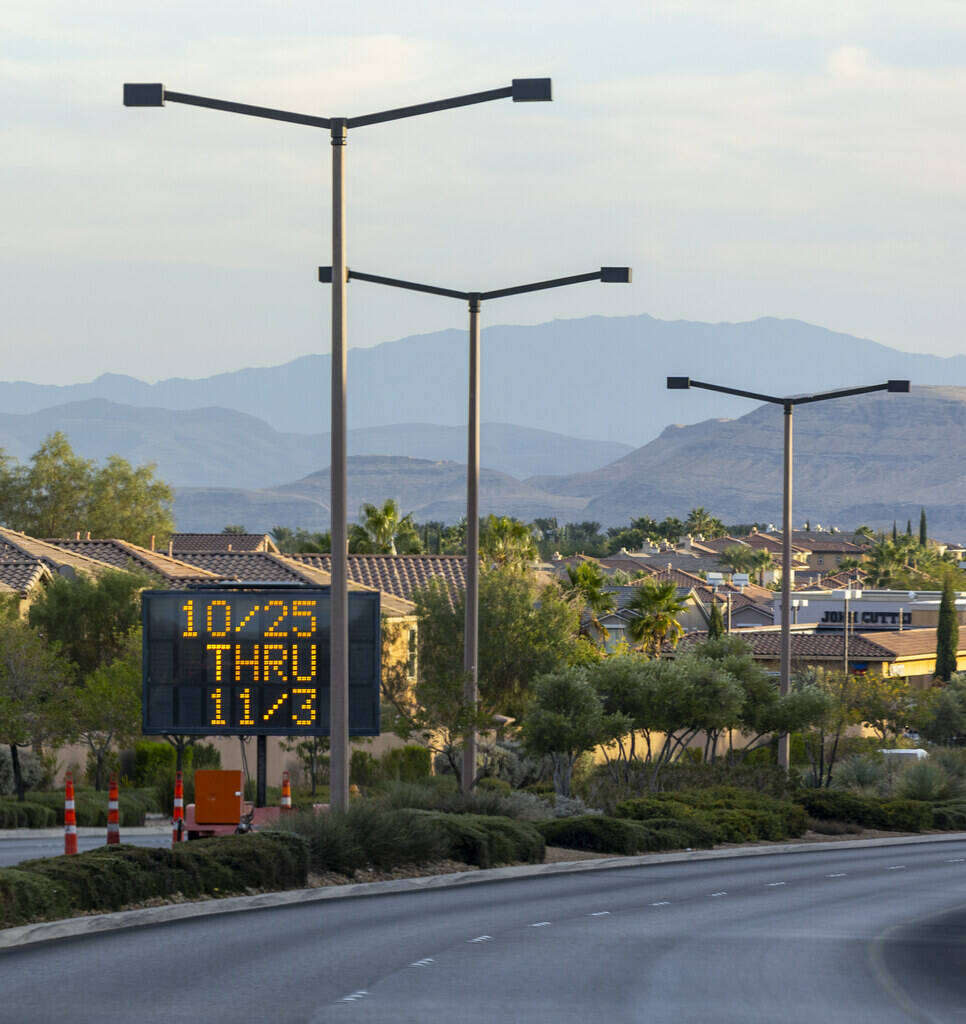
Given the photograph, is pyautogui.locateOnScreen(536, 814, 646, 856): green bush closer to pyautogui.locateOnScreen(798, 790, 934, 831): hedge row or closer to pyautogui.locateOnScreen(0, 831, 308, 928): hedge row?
pyautogui.locateOnScreen(0, 831, 308, 928): hedge row

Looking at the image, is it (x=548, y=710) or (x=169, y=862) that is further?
(x=548, y=710)

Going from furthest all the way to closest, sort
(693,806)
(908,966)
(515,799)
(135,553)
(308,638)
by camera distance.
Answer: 1. (135,553)
2. (693,806)
3. (515,799)
4. (308,638)
5. (908,966)

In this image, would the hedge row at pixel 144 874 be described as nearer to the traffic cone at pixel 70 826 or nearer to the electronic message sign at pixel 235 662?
the traffic cone at pixel 70 826

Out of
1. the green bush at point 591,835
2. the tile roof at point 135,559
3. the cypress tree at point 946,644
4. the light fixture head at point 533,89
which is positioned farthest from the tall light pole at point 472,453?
the cypress tree at point 946,644

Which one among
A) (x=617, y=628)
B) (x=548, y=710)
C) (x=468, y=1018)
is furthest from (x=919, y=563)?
(x=468, y=1018)

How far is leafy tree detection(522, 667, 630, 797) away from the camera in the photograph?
35469mm

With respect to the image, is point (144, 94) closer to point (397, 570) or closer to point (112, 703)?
point (112, 703)

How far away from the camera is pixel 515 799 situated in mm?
29578

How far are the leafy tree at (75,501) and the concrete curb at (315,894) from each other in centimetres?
7872

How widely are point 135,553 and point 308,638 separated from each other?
37.4 m

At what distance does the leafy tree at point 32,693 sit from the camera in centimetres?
3722

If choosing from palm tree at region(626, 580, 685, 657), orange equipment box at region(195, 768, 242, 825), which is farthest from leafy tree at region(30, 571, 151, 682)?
palm tree at region(626, 580, 685, 657)

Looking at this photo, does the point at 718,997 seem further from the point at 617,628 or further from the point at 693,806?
the point at 617,628

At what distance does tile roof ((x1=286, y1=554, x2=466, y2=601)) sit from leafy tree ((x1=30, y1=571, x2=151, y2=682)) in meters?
19.5
